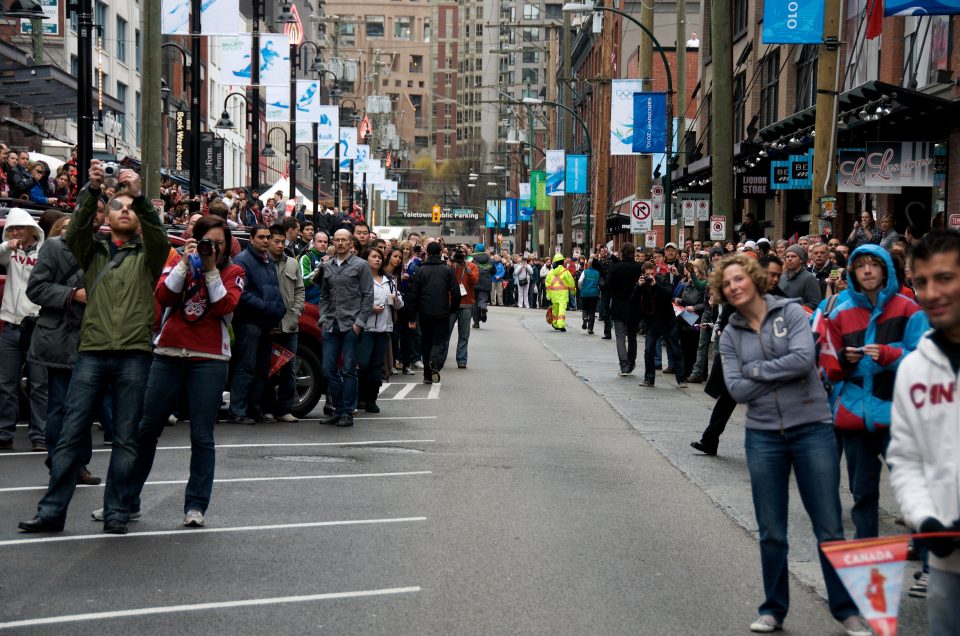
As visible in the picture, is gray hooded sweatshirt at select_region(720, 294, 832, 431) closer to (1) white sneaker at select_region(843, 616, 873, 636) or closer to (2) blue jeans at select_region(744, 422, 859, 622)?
(2) blue jeans at select_region(744, 422, 859, 622)

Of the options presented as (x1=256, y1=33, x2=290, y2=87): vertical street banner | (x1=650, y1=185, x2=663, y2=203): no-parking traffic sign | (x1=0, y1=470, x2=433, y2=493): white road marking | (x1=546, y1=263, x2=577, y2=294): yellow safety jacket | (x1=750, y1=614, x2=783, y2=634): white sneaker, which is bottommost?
(x1=0, y1=470, x2=433, y2=493): white road marking

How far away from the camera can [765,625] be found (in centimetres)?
642

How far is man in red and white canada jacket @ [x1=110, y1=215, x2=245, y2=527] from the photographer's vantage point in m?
8.50

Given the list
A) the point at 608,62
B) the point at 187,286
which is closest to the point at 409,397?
the point at 187,286

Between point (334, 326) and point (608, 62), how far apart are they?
119 feet

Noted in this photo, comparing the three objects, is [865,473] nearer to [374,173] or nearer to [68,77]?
[68,77]

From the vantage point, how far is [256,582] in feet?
23.9

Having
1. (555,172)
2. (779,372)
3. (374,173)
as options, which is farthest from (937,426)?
(374,173)

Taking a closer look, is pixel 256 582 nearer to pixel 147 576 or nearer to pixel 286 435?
pixel 147 576

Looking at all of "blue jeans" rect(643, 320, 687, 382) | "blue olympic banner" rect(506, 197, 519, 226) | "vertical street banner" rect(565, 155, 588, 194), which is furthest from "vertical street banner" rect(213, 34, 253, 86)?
"blue olympic banner" rect(506, 197, 519, 226)

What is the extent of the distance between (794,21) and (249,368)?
10.7 m

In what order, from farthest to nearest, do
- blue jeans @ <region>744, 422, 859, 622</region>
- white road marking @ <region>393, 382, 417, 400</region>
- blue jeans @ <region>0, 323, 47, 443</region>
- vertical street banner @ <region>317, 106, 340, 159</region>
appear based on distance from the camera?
vertical street banner @ <region>317, 106, 340, 159</region> → white road marking @ <region>393, 382, 417, 400</region> → blue jeans @ <region>0, 323, 47, 443</region> → blue jeans @ <region>744, 422, 859, 622</region>

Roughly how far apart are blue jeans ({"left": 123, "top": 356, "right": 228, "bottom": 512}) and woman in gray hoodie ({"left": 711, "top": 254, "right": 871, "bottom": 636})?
134 inches

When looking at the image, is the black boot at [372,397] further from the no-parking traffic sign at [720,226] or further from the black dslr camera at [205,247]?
the no-parking traffic sign at [720,226]
